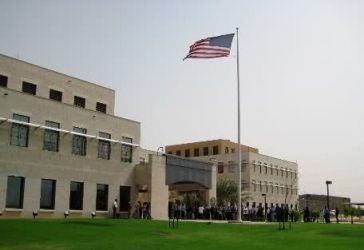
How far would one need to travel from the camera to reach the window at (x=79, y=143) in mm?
42500

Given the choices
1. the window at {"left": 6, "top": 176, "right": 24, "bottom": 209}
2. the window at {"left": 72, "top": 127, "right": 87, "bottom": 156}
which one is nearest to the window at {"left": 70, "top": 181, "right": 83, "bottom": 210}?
the window at {"left": 72, "top": 127, "right": 87, "bottom": 156}

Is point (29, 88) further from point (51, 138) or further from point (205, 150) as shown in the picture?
point (205, 150)

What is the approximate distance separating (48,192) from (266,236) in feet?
68.3

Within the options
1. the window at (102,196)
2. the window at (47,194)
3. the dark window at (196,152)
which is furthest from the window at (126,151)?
the dark window at (196,152)

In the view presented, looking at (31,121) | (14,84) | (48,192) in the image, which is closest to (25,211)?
(48,192)

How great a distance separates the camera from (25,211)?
3794 centimetres

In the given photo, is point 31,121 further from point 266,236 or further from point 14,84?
point 266,236

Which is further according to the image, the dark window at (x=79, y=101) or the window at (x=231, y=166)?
the window at (x=231, y=166)

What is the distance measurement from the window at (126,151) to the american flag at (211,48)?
48.2 feet

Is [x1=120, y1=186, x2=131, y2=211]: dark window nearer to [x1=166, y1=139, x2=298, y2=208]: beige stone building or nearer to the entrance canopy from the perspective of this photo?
the entrance canopy

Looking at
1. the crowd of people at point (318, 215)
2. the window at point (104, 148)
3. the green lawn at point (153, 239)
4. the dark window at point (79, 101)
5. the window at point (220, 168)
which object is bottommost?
the green lawn at point (153, 239)

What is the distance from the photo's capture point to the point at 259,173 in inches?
3541

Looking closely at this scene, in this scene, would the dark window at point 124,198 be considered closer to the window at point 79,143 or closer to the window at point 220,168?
the window at point 79,143

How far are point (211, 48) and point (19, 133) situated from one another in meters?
15.8
